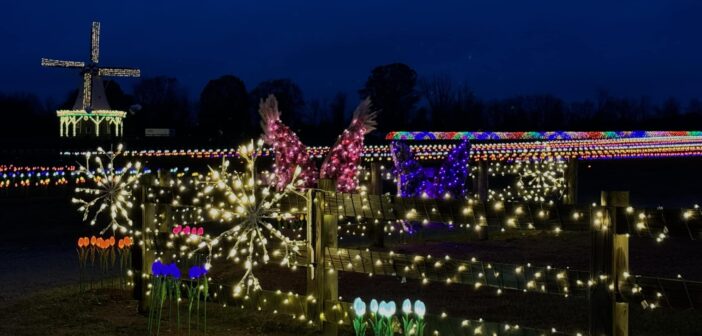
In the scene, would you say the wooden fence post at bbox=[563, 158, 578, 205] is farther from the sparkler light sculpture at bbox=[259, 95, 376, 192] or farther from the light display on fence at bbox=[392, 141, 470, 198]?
the sparkler light sculpture at bbox=[259, 95, 376, 192]

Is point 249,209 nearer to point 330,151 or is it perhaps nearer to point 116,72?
point 330,151

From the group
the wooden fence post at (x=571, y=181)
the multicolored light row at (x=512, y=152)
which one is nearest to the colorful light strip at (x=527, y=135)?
the multicolored light row at (x=512, y=152)

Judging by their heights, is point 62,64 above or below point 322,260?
above

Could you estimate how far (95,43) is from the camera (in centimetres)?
5012

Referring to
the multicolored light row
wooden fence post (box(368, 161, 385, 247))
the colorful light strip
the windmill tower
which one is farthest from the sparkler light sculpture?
the colorful light strip

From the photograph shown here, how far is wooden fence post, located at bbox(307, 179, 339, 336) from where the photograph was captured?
605 cm

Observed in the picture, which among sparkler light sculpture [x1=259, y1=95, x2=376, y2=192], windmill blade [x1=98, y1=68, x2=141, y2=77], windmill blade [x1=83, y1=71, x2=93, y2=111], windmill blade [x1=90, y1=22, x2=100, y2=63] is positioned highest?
windmill blade [x1=90, y1=22, x2=100, y2=63]

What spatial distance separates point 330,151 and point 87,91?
1511 inches

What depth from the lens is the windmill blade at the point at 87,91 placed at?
4632cm

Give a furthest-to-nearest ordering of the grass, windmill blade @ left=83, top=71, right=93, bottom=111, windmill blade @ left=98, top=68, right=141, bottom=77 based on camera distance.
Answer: windmill blade @ left=98, top=68, right=141, bottom=77 < windmill blade @ left=83, top=71, right=93, bottom=111 < the grass

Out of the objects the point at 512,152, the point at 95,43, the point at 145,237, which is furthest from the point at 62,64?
the point at 145,237

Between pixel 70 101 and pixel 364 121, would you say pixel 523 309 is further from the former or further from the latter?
pixel 70 101

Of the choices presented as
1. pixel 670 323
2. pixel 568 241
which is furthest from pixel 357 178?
pixel 670 323

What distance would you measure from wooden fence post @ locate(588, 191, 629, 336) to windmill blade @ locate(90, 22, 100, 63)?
159ft
